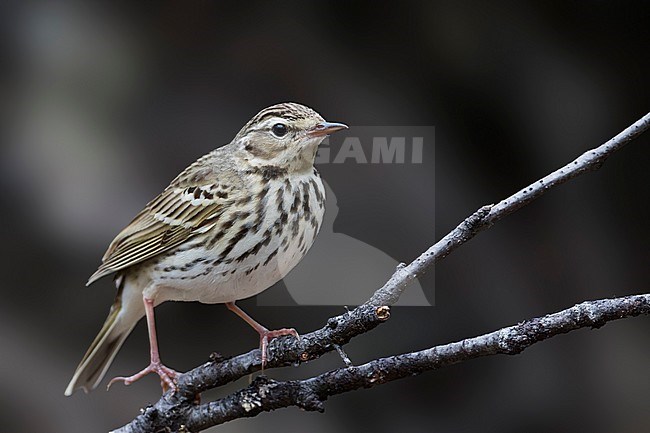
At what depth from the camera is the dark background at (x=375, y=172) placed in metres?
2.46

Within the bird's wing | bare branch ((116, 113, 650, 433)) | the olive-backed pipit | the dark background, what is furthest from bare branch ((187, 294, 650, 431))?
the dark background

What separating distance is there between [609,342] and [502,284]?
1.10 feet

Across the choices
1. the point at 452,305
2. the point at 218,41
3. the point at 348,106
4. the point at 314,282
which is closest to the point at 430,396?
the point at 452,305

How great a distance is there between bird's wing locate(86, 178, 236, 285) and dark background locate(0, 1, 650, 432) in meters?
0.72

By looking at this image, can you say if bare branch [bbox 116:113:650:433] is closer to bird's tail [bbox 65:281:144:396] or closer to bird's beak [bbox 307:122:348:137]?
bird's beak [bbox 307:122:348:137]

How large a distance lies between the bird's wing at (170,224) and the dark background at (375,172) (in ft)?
2.37

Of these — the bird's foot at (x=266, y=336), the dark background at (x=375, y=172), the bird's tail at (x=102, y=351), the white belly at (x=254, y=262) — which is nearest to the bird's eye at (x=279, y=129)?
the white belly at (x=254, y=262)

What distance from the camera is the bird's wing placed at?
5.49ft

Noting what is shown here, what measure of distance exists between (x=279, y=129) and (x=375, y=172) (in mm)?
942

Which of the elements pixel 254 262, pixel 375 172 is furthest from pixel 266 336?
pixel 375 172

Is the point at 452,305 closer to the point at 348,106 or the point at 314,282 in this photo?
the point at 314,282

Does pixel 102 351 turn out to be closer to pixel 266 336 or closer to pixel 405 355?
pixel 266 336

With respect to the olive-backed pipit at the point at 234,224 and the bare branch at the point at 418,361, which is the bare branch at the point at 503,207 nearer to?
the bare branch at the point at 418,361

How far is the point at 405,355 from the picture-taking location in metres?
1.25
